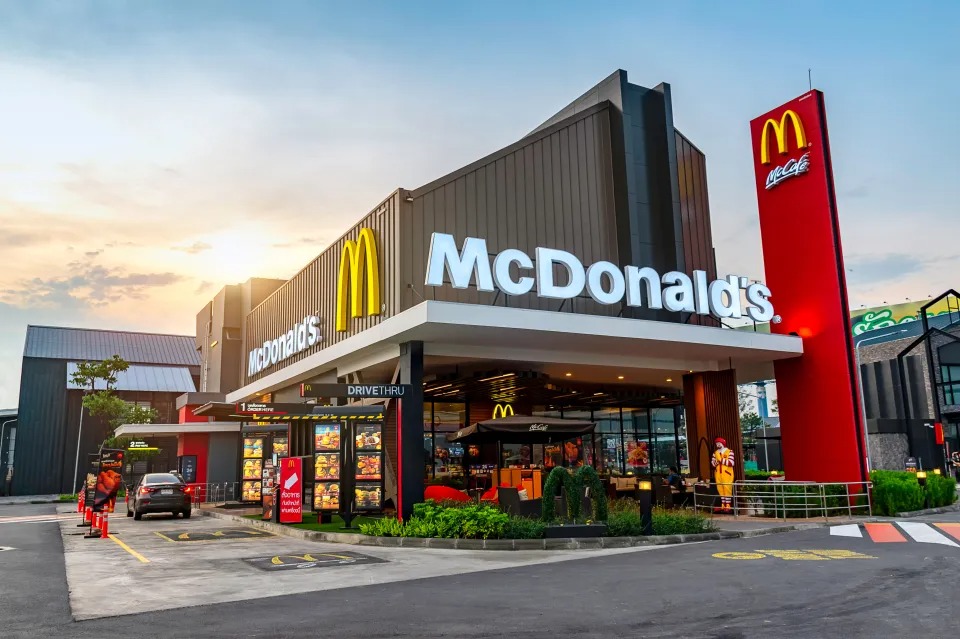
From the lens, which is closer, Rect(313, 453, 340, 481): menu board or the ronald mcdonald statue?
Rect(313, 453, 340, 481): menu board

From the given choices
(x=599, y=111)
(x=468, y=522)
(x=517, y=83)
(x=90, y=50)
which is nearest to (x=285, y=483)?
(x=468, y=522)

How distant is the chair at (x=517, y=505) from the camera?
55.0 ft

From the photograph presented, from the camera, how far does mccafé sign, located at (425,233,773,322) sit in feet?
56.6

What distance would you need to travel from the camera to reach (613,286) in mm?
19672

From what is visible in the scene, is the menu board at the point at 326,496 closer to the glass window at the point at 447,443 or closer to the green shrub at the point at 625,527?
the green shrub at the point at 625,527

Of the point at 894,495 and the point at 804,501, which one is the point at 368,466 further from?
the point at 894,495

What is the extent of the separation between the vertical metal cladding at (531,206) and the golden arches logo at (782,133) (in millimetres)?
5067

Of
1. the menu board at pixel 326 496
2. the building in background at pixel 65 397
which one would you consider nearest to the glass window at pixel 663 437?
the menu board at pixel 326 496

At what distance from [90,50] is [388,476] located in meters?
14.5

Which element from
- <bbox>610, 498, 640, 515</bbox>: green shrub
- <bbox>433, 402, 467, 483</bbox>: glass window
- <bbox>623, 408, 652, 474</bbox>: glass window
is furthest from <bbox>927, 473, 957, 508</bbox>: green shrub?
<bbox>433, 402, 467, 483</bbox>: glass window

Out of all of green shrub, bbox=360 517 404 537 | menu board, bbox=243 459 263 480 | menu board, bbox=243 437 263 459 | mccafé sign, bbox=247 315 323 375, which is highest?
mccafé sign, bbox=247 315 323 375

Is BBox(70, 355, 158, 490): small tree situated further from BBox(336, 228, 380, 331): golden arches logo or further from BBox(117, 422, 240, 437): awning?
BBox(336, 228, 380, 331): golden arches logo

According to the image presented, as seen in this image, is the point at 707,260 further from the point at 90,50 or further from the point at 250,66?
the point at 90,50

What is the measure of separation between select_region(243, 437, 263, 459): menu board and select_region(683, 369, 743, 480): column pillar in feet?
48.1
